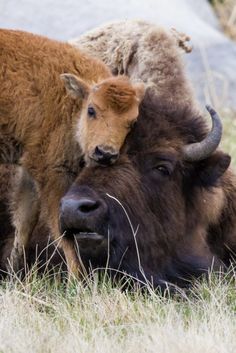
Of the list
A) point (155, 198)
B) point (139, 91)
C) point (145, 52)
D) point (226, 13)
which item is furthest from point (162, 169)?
point (226, 13)

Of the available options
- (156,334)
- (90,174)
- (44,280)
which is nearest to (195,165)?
(90,174)

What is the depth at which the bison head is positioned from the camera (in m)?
6.91

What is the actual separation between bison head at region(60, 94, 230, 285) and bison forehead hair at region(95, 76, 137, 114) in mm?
200

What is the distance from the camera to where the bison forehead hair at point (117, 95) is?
6.98 metres

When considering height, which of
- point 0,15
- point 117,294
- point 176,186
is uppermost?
point 176,186

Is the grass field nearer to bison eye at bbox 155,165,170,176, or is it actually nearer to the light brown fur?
bison eye at bbox 155,165,170,176

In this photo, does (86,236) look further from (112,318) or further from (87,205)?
(112,318)

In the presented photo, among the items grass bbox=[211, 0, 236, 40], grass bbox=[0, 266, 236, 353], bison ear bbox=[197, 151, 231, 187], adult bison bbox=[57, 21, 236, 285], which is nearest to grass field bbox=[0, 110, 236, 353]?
grass bbox=[0, 266, 236, 353]

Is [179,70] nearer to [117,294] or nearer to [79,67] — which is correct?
[79,67]

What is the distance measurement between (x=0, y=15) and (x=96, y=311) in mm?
8924

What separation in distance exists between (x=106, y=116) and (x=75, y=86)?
17.9 inches

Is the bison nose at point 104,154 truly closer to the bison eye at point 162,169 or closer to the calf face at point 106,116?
the calf face at point 106,116

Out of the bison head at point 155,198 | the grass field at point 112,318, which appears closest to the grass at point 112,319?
the grass field at point 112,318

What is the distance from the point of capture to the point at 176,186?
732 cm
